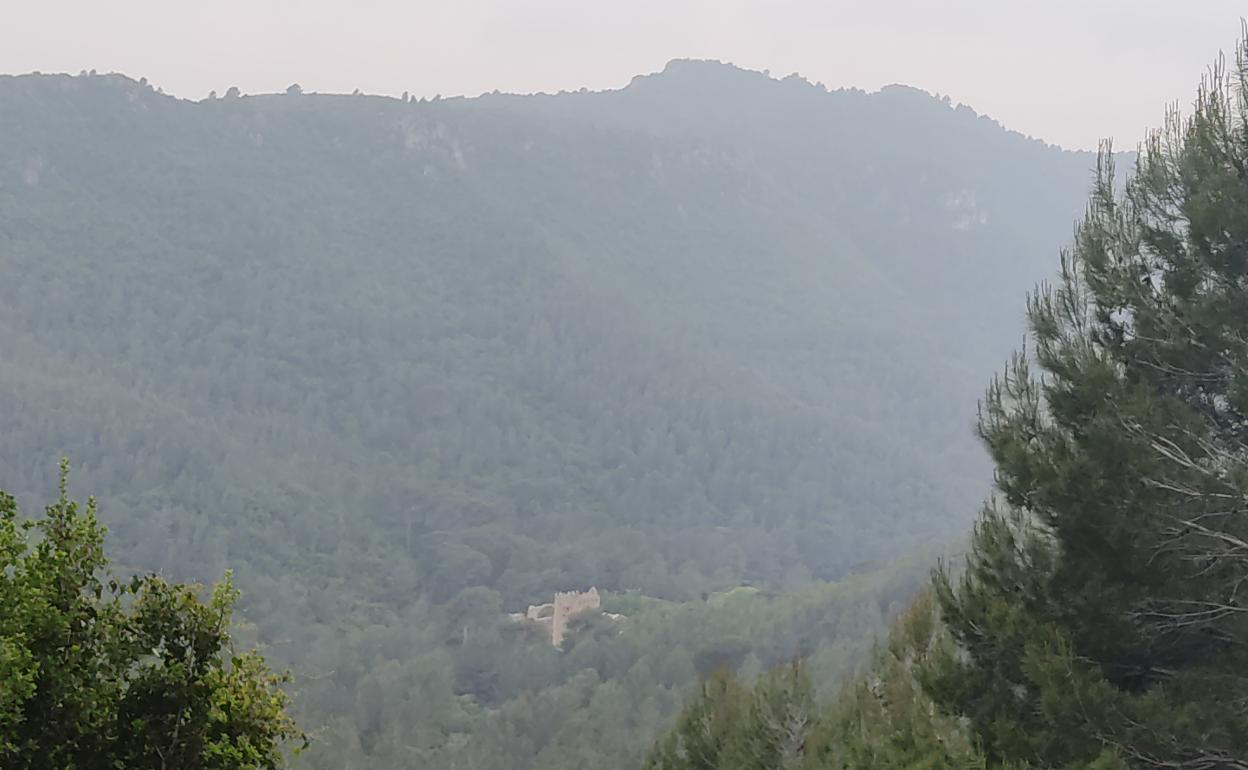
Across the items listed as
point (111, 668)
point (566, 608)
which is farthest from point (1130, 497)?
point (566, 608)

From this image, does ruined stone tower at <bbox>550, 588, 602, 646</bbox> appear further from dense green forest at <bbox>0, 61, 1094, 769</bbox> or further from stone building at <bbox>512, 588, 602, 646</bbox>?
dense green forest at <bbox>0, 61, 1094, 769</bbox>

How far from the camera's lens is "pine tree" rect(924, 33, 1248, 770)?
5.30 m

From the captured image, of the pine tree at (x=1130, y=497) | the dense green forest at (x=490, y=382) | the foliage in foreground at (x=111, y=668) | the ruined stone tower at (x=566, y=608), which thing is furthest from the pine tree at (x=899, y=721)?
the ruined stone tower at (x=566, y=608)

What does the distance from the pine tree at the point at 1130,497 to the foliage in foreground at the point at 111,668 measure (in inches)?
139

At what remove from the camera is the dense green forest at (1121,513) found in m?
5.30

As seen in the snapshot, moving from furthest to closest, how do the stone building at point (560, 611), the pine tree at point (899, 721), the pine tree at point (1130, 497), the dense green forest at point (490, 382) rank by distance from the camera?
the stone building at point (560, 611)
the dense green forest at point (490, 382)
the pine tree at point (899, 721)
the pine tree at point (1130, 497)

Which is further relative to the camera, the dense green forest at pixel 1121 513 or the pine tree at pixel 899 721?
the pine tree at pixel 899 721

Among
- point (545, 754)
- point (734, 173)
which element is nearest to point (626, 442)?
point (545, 754)

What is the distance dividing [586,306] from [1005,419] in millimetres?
101100

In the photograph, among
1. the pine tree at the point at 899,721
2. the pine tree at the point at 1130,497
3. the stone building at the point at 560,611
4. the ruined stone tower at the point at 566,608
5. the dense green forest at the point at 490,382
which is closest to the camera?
the pine tree at the point at 1130,497

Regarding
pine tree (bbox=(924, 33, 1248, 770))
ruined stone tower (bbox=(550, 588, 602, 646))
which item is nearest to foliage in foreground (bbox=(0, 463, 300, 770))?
pine tree (bbox=(924, 33, 1248, 770))

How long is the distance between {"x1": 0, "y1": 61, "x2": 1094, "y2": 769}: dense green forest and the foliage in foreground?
16.0 m

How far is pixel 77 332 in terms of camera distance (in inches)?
3241

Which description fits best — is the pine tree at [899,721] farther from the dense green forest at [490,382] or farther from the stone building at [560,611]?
the stone building at [560,611]
